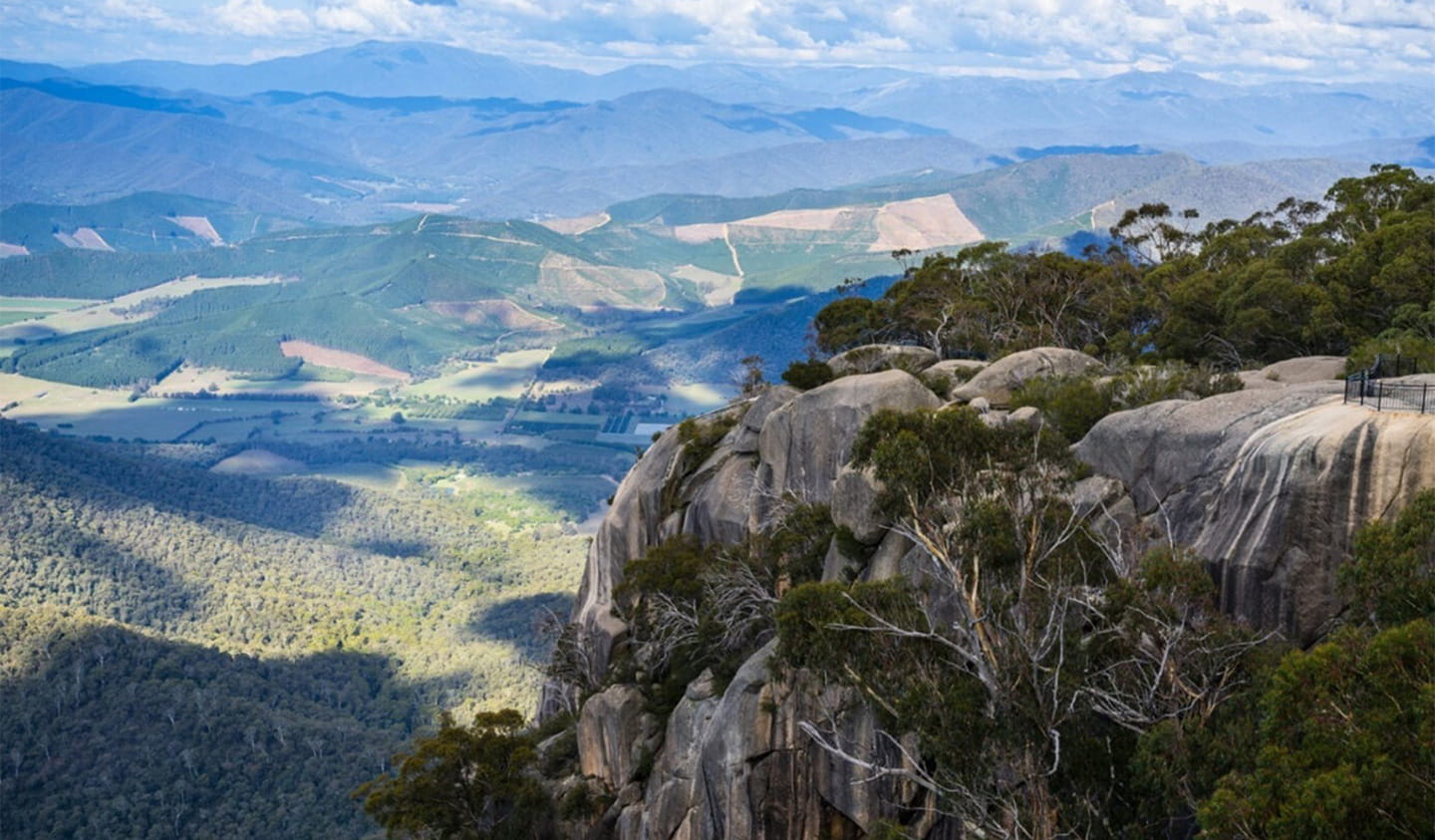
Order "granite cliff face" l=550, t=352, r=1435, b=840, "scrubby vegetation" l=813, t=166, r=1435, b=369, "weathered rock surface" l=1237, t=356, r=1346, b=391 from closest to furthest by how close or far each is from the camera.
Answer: "granite cliff face" l=550, t=352, r=1435, b=840 → "weathered rock surface" l=1237, t=356, r=1346, b=391 → "scrubby vegetation" l=813, t=166, r=1435, b=369

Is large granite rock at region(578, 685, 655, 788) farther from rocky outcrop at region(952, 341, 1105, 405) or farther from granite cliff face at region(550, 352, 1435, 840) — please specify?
rocky outcrop at region(952, 341, 1105, 405)

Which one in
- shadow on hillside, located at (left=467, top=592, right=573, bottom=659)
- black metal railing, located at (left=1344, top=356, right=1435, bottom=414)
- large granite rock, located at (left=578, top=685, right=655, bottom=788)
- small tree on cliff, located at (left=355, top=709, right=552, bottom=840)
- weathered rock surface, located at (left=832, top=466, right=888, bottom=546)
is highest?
black metal railing, located at (left=1344, top=356, right=1435, bottom=414)

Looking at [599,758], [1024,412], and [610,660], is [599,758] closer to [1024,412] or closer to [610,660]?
[610,660]

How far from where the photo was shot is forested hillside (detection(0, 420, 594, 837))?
78.1 meters

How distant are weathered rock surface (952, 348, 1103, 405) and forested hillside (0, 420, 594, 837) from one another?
22.5 m

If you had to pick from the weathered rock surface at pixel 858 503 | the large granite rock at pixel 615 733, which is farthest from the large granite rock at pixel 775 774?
the large granite rock at pixel 615 733

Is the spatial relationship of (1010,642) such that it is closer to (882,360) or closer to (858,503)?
(858,503)

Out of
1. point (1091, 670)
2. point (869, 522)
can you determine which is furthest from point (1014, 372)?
point (1091, 670)

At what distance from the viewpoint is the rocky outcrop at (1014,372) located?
125 feet

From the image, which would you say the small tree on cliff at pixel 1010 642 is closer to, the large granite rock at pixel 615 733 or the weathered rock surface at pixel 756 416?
the large granite rock at pixel 615 733

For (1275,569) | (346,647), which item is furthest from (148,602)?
(1275,569)

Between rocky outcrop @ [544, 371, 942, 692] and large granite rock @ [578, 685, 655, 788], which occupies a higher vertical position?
rocky outcrop @ [544, 371, 942, 692]

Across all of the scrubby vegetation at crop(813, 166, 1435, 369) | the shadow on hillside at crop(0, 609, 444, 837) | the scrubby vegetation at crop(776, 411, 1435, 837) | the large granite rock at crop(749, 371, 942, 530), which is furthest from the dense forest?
the shadow on hillside at crop(0, 609, 444, 837)

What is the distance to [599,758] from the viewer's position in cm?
3631
